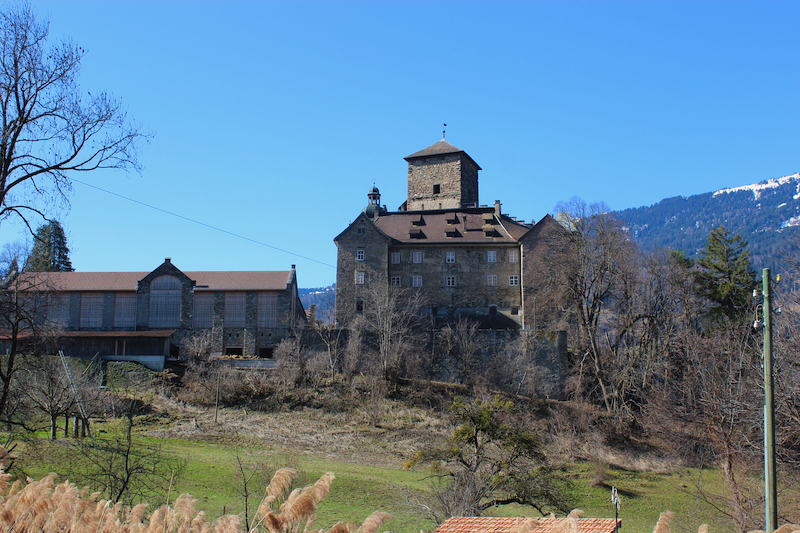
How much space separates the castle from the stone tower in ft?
26.8

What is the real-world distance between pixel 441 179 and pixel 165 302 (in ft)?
98.1

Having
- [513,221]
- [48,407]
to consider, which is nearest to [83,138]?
[48,407]

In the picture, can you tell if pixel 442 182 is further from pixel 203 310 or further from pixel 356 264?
pixel 203 310

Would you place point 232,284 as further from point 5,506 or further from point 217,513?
point 5,506

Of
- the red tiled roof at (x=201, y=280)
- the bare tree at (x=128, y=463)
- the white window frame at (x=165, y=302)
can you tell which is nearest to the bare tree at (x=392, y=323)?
the red tiled roof at (x=201, y=280)

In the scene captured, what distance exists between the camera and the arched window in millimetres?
52188

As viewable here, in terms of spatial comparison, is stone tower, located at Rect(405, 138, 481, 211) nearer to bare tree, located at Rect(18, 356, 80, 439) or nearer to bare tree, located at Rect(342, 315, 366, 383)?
bare tree, located at Rect(342, 315, 366, 383)

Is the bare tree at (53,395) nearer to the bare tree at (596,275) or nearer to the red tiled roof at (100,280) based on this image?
the red tiled roof at (100,280)

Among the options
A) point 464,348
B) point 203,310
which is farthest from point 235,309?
point 464,348

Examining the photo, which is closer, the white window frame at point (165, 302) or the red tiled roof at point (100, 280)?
the white window frame at point (165, 302)

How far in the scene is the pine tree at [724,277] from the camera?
47562mm

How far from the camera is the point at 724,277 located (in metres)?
51.0

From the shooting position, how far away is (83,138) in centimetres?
1480

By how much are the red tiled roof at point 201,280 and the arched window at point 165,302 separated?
166 centimetres
